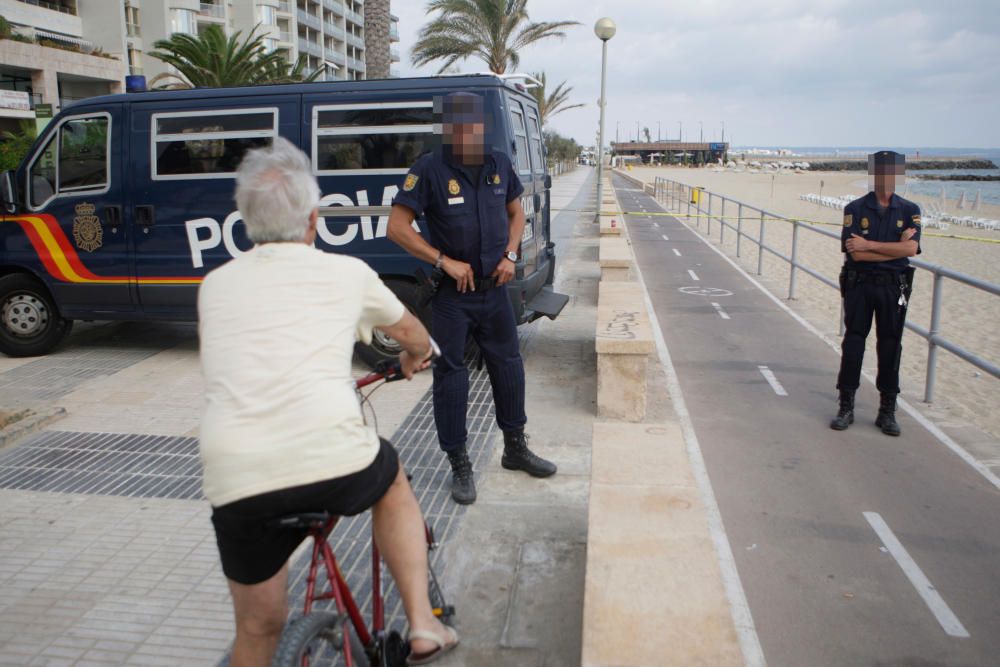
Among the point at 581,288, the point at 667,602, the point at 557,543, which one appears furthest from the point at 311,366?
the point at 581,288

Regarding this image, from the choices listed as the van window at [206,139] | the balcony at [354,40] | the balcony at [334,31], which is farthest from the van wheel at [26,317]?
the balcony at [354,40]

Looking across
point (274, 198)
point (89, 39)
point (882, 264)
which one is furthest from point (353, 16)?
point (274, 198)

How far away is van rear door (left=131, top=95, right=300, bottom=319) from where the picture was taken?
7312 mm

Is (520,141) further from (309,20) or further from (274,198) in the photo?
(309,20)

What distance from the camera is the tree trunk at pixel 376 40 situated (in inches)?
624

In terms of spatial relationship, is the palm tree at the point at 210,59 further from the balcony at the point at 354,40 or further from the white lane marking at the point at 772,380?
the balcony at the point at 354,40

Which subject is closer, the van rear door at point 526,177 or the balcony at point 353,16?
the van rear door at point 526,177

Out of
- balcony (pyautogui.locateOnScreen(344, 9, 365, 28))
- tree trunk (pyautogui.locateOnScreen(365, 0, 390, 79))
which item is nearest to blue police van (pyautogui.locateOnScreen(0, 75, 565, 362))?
tree trunk (pyautogui.locateOnScreen(365, 0, 390, 79))

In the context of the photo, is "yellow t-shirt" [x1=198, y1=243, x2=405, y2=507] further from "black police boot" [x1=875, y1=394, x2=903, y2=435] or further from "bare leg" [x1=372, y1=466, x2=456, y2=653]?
"black police boot" [x1=875, y1=394, x2=903, y2=435]

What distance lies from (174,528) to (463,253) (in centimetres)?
211

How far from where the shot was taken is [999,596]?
391cm

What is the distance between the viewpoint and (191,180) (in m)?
7.44

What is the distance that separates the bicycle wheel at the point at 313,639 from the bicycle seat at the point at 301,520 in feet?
0.97

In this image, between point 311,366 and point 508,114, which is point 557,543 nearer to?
point 311,366
